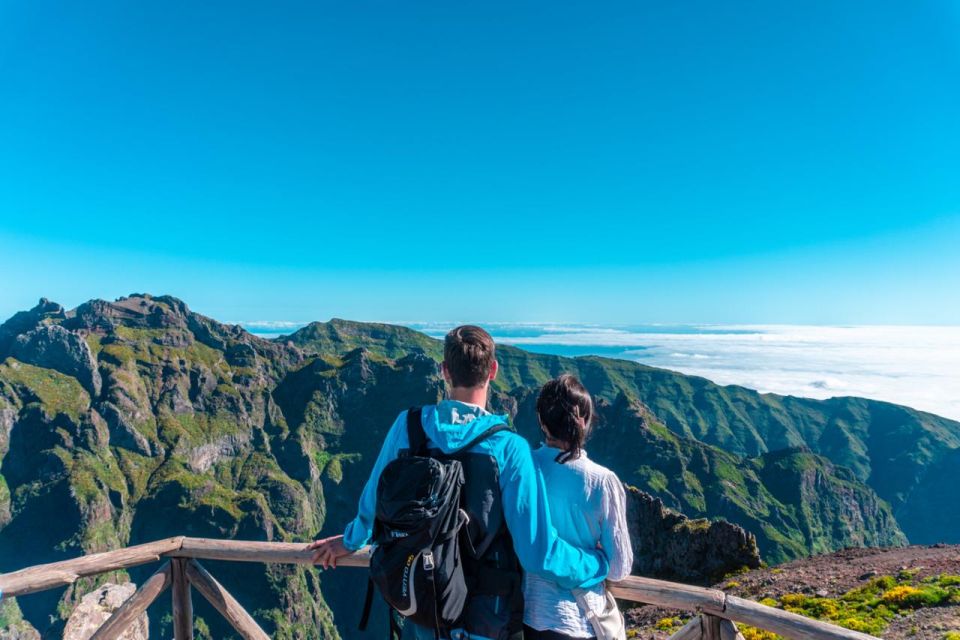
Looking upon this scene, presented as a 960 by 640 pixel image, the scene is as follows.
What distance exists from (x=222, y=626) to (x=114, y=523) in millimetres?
51481

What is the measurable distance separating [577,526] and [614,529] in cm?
31

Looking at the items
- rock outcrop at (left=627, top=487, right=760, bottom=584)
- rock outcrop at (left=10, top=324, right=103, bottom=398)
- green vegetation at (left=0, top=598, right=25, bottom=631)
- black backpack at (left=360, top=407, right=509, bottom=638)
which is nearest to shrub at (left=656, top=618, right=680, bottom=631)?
→ rock outcrop at (left=627, top=487, right=760, bottom=584)

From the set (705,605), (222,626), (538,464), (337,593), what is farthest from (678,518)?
(337,593)

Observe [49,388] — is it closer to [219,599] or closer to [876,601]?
[219,599]

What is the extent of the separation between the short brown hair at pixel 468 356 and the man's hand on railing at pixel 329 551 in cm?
240

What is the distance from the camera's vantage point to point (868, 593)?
1522 centimetres

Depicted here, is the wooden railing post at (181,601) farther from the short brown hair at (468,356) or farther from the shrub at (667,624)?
the shrub at (667,624)

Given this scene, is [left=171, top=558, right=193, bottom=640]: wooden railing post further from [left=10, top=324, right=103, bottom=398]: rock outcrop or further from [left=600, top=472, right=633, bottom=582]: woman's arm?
[left=10, top=324, right=103, bottom=398]: rock outcrop

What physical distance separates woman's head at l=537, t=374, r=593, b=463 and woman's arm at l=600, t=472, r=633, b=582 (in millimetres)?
373

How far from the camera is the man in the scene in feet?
12.2

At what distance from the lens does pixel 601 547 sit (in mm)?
4328

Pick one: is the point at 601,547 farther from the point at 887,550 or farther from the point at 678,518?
the point at 678,518

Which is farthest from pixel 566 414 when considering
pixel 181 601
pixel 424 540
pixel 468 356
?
pixel 181 601

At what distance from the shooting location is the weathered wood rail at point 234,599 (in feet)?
17.8
